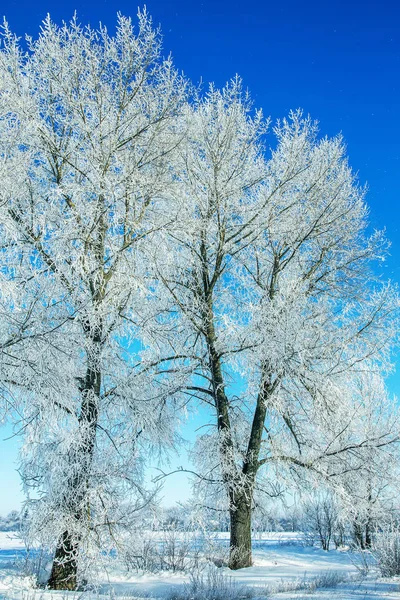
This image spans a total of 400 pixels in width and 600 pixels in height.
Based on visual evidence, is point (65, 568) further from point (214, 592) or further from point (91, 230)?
point (91, 230)

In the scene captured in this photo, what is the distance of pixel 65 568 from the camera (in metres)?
6.90

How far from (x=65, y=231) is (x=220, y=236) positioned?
3.44m

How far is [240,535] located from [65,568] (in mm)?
3228

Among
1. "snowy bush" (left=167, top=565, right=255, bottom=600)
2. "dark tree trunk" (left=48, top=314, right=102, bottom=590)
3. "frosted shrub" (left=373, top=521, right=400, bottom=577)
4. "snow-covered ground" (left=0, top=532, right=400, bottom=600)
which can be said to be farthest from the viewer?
"frosted shrub" (left=373, top=521, right=400, bottom=577)

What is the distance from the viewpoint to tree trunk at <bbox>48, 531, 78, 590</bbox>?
6796mm

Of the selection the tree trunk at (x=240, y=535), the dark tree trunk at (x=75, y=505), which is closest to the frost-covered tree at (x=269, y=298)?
the tree trunk at (x=240, y=535)

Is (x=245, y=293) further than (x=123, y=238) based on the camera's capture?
Yes

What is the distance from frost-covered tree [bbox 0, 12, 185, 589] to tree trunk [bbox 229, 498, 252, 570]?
6.48 feet

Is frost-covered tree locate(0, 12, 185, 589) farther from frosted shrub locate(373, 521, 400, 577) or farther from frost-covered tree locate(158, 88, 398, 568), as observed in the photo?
frosted shrub locate(373, 521, 400, 577)

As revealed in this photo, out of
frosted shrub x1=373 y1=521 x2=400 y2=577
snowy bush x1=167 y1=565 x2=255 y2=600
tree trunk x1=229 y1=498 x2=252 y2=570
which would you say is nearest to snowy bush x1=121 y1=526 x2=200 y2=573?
tree trunk x1=229 y1=498 x2=252 y2=570

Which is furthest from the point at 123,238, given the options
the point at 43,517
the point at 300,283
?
the point at 43,517

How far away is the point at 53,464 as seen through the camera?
6.70 m

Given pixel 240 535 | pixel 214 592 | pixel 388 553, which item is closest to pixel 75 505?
pixel 214 592

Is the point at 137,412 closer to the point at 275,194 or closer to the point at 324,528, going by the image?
the point at 275,194
